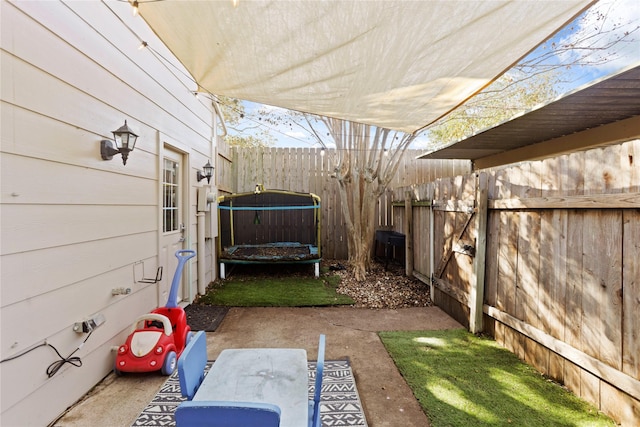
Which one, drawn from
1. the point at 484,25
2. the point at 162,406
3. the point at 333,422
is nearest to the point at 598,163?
the point at 484,25

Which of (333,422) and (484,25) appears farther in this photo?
(333,422)

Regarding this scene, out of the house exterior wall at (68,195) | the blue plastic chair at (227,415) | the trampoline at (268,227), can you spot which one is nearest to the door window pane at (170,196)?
the house exterior wall at (68,195)

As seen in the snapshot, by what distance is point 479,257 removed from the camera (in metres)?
3.18

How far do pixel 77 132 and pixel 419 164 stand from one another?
22.3ft

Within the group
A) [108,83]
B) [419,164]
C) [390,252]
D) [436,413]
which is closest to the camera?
[436,413]

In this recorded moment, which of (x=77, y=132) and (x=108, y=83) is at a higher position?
(x=108, y=83)

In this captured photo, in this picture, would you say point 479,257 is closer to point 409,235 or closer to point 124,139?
point 409,235

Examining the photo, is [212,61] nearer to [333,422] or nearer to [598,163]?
[333,422]

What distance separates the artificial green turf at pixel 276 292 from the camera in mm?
4289

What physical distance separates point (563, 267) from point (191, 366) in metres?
2.61

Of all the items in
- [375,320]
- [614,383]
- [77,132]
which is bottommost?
[375,320]

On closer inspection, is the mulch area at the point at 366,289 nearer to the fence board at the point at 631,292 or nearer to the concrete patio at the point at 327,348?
the concrete patio at the point at 327,348

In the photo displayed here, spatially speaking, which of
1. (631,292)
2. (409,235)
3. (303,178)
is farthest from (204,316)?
(303,178)

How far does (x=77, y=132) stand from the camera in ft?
6.94
